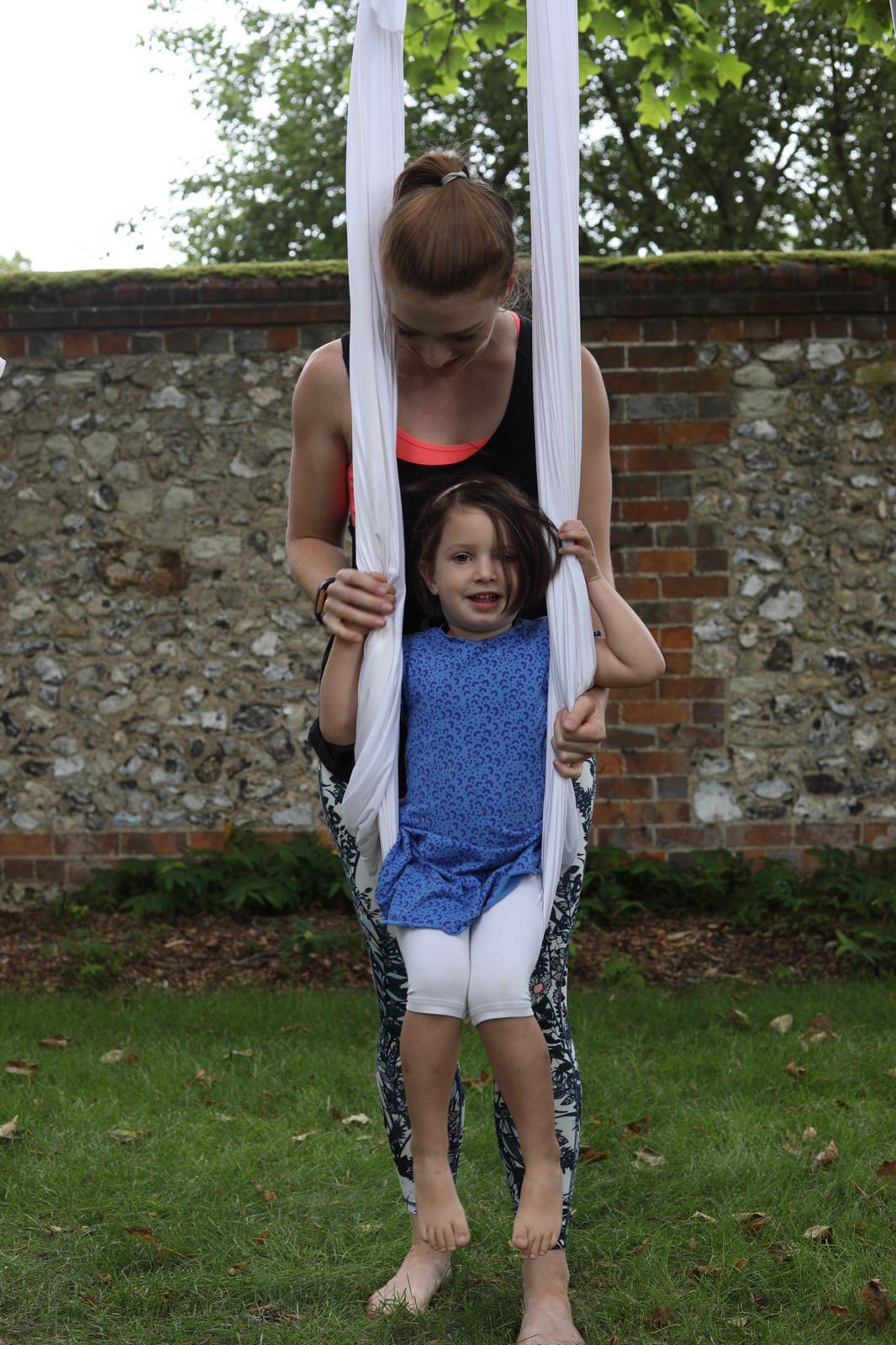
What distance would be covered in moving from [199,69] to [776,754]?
55.3 feet

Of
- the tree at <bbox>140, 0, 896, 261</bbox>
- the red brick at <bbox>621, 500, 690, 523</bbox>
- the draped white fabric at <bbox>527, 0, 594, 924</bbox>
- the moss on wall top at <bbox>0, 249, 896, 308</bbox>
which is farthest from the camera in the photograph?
the tree at <bbox>140, 0, 896, 261</bbox>

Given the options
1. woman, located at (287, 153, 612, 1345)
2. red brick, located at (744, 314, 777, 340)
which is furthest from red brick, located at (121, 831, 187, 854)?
woman, located at (287, 153, 612, 1345)

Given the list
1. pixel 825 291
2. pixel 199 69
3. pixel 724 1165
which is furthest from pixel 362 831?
pixel 199 69

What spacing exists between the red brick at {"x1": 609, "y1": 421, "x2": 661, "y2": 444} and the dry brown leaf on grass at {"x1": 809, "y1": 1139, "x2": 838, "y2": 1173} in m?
3.25

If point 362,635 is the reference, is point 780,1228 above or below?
below

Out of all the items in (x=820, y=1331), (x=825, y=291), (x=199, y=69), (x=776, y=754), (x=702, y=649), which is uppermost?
(x=199, y=69)

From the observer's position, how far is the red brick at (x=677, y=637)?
18.7ft

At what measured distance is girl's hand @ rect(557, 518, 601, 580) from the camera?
2.16 metres

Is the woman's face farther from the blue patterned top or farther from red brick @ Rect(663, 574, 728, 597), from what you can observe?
red brick @ Rect(663, 574, 728, 597)

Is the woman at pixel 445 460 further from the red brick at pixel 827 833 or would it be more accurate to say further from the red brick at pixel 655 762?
the red brick at pixel 827 833

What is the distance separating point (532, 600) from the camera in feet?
7.30

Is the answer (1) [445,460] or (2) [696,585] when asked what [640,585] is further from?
(1) [445,460]

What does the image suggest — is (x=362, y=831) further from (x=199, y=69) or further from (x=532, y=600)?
(x=199, y=69)

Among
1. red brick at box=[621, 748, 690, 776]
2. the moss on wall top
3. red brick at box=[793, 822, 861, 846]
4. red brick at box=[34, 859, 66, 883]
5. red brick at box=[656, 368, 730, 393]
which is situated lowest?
red brick at box=[34, 859, 66, 883]
